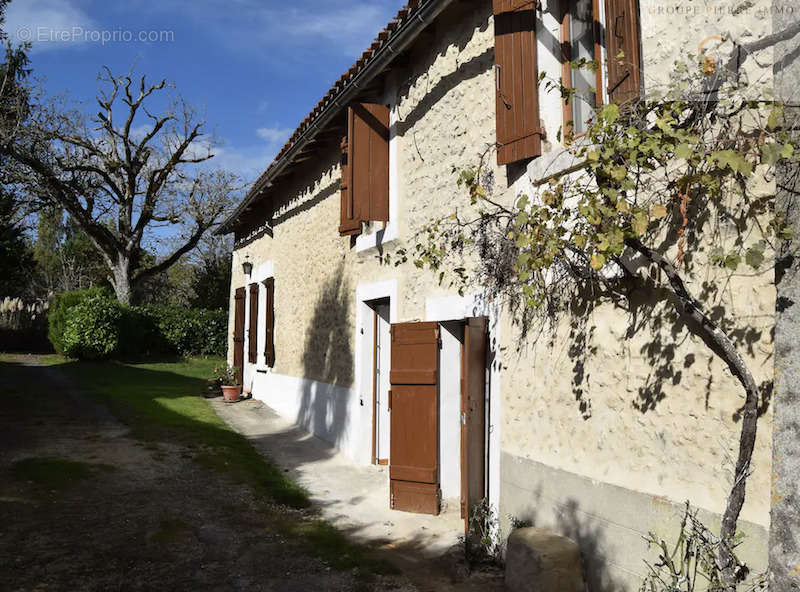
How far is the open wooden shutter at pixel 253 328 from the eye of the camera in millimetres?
12906

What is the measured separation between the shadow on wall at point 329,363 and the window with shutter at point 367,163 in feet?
4.87

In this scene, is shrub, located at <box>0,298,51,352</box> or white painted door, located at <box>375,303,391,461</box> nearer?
white painted door, located at <box>375,303,391,461</box>

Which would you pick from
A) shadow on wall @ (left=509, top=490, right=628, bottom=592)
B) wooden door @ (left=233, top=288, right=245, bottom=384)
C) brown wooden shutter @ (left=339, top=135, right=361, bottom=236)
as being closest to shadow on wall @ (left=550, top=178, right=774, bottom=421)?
shadow on wall @ (left=509, top=490, right=628, bottom=592)

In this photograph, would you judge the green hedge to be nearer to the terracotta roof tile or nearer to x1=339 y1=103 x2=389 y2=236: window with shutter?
the terracotta roof tile

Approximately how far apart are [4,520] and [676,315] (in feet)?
16.4

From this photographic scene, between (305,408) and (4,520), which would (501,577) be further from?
(305,408)

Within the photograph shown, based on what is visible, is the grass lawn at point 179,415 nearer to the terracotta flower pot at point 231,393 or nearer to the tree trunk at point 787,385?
the terracotta flower pot at point 231,393

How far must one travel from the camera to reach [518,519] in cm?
437

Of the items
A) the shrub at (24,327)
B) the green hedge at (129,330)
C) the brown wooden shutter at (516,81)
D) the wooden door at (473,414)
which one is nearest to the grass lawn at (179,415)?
the green hedge at (129,330)

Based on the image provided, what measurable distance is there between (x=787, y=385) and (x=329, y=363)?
6.64 m

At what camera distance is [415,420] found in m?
5.77

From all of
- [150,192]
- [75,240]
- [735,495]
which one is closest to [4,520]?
[735,495]

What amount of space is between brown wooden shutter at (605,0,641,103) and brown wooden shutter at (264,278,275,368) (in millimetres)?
8720

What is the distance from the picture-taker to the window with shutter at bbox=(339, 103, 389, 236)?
272 inches
